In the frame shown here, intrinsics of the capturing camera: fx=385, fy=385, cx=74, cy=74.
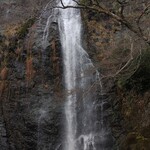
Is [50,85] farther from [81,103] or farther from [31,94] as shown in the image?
Result: [81,103]

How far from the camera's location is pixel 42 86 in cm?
1653

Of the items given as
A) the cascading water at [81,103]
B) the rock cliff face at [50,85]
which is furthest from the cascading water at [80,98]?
the rock cliff face at [50,85]

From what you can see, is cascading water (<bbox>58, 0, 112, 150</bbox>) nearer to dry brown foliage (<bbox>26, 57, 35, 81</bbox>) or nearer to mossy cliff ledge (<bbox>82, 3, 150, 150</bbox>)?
mossy cliff ledge (<bbox>82, 3, 150, 150</bbox>)

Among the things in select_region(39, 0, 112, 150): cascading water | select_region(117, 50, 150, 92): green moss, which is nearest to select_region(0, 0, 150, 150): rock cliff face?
select_region(117, 50, 150, 92): green moss

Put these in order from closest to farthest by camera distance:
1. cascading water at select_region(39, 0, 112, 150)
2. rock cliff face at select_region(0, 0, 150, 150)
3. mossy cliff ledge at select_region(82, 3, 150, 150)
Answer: mossy cliff ledge at select_region(82, 3, 150, 150)
rock cliff face at select_region(0, 0, 150, 150)
cascading water at select_region(39, 0, 112, 150)

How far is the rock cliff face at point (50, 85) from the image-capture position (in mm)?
14430

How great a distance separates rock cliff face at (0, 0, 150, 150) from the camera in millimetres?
14430

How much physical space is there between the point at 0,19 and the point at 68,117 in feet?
26.1

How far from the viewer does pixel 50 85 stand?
16.5m

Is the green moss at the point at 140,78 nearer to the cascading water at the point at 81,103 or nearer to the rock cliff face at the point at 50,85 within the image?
the rock cliff face at the point at 50,85

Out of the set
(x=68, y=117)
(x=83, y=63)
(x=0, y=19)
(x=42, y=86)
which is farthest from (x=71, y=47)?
(x=0, y=19)

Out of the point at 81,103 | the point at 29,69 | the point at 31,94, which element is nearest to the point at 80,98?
the point at 81,103

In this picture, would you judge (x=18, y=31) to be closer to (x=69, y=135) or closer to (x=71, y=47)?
(x=71, y=47)

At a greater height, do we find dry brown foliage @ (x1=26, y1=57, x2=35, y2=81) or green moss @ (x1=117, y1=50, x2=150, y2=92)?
dry brown foliage @ (x1=26, y1=57, x2=35, y2=81)
